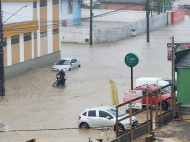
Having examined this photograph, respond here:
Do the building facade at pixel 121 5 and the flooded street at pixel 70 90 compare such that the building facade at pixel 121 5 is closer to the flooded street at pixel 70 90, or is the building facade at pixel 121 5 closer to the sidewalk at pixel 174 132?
the flooded street at pixel 70 90

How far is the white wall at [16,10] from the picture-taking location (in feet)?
133

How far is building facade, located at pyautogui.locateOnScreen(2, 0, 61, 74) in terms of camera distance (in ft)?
133

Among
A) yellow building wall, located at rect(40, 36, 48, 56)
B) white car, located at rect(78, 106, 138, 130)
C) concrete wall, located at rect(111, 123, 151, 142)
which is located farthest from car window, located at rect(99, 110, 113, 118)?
yellow building wall, located at rect(40, 36, 48, 56)

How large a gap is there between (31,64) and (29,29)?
322 centimetres

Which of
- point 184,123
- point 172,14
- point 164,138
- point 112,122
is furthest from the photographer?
point 172,14

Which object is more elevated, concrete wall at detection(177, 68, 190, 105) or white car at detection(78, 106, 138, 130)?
concrete wall at detection(177, 68, 190, 105)

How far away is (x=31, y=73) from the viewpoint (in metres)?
41.8

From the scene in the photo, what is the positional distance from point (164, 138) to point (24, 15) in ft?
85.5

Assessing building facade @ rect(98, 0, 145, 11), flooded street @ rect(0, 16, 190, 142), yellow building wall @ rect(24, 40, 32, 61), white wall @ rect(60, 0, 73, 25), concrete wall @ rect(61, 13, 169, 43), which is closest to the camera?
flooded street @ rect(0, 16, 190, 142)

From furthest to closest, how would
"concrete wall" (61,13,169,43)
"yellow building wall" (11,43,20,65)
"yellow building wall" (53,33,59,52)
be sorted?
"concrete wall" (61,13,169,43), "yellow building wall" (53,33,59,52), "yellow building wall" (11,43,20,65)

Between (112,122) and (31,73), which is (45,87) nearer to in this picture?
(31,73)

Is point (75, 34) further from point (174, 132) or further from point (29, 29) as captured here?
point (174, 132)

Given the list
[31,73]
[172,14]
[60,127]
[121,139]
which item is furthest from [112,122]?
[172,14]

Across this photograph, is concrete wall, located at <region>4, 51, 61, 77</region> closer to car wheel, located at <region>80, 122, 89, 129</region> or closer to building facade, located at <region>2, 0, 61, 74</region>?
building facade, located at <region>2, 0, 61, 74</region>
